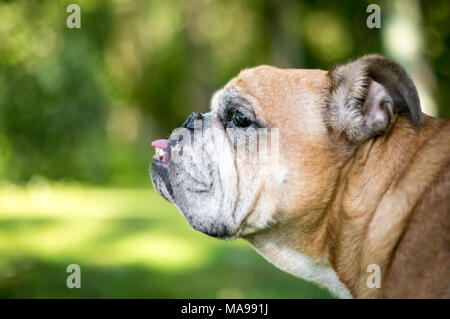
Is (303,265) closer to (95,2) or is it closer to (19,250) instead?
(19,250)

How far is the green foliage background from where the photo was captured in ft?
23.4

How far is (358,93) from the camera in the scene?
3.47 metres

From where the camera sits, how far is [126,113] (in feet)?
100

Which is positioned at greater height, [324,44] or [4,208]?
[324,44]

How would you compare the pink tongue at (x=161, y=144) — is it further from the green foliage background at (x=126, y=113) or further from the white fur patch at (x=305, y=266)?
the green foliage background at (x=126, y=113)

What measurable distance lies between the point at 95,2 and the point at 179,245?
1363cm

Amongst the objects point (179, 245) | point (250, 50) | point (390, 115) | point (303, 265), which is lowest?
point (179, 245)

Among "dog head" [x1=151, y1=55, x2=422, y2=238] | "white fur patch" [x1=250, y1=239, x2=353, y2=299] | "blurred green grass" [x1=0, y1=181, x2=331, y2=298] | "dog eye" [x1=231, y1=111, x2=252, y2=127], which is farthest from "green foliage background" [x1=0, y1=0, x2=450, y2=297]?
"dog eye" [x1=231, y1=111, x2=252, y2=127]

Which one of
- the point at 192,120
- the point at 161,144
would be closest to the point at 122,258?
the point at 161,144

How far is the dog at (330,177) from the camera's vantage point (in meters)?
2.98

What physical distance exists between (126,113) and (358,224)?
28094 mm

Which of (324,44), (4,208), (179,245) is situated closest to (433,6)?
(179,245)

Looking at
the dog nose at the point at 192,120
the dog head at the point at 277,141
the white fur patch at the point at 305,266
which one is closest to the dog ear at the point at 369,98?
the dog head at the point at 277,141

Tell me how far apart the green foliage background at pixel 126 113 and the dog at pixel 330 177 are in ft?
9.40
